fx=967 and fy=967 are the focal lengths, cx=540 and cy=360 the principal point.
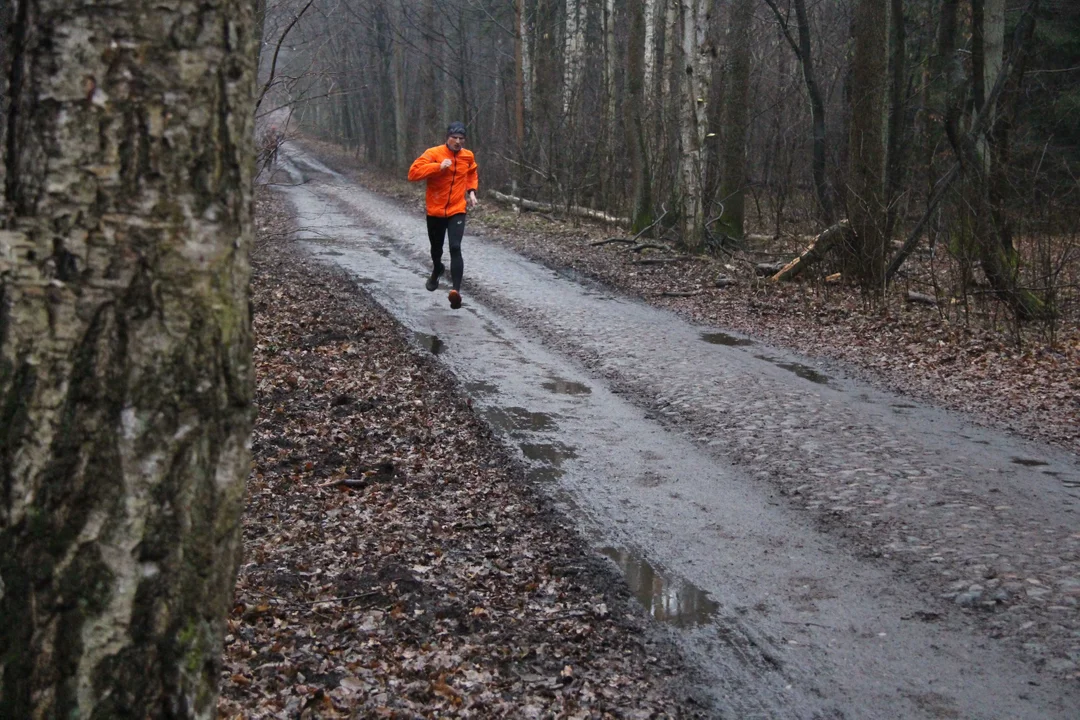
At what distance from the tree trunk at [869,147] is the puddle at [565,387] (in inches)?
219

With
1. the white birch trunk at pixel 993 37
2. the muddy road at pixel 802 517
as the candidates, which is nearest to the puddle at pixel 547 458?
the muddy road at pixel 802 517

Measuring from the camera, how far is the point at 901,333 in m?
11.1

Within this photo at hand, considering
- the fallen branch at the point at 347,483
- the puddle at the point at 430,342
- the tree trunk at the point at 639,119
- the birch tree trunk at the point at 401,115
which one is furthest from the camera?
the birch tree trunk at the point at 401,115

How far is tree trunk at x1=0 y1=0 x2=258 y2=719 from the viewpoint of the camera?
1822mm

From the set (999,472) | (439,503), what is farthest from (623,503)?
(999,472)

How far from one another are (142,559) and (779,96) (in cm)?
2269

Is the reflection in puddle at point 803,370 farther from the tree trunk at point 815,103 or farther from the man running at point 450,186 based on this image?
the tree trunk at point 815,103

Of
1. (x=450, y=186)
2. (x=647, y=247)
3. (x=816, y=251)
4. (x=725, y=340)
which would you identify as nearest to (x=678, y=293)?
(x=816, y=251)

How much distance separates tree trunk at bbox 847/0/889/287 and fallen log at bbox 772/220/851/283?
39cm

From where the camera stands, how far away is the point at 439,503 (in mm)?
5902

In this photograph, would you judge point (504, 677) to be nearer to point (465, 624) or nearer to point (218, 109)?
point (465, 624)

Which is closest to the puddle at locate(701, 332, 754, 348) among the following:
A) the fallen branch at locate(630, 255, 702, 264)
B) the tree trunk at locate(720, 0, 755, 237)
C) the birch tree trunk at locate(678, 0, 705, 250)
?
the fallen branch at locate(630, 255, 702, 264)

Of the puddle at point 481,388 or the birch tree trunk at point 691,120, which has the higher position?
the birch tree trunk at point 691,120

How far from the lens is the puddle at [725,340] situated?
10805mm
